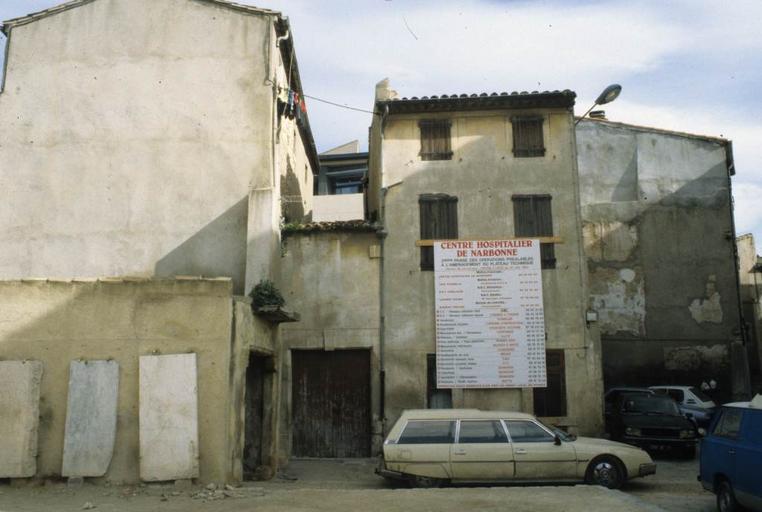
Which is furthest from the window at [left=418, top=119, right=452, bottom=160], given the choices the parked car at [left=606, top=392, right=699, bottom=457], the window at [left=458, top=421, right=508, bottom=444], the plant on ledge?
the window at [left=458, top=421, right=508, bottom=444]

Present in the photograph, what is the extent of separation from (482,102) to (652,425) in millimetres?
8711

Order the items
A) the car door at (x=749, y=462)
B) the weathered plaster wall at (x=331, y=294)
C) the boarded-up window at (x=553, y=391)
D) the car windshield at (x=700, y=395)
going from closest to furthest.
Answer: the car door at (x=749, y=462), the boarded-up window at (x=553, y=391), the weathered plaster wall at (x=331, y=294), the car windshield at (x=700, y=395)

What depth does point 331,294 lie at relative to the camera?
16422mm

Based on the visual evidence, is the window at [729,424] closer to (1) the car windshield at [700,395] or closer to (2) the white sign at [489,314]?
(2) the white sign at [489,314]

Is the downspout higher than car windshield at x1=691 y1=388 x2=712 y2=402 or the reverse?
higher

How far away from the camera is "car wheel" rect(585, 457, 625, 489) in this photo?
1134 centimetres

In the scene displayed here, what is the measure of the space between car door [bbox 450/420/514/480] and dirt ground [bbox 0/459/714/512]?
1.18 feet

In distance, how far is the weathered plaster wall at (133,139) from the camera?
1509cm

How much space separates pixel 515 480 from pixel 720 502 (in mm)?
3173

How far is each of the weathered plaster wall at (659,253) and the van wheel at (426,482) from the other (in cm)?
1209

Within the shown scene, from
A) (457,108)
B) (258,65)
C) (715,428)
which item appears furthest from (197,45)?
(715,428)

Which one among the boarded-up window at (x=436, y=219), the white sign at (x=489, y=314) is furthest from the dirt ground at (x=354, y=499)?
the boarded-up window at (x=436, y=219)

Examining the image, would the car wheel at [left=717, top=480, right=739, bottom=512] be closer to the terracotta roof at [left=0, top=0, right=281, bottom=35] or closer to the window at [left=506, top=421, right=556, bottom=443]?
the window at [left=506, top=421, right=556, bottom=443]

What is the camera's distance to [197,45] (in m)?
15.8
